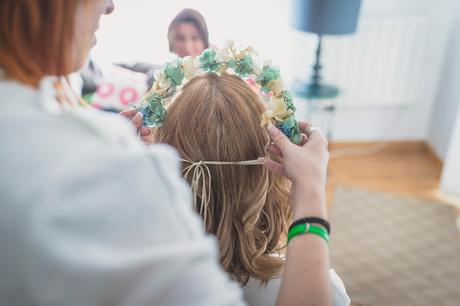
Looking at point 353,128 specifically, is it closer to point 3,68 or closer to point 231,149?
point 231,149

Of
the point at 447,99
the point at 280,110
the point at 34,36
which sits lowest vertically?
the point at 447,99

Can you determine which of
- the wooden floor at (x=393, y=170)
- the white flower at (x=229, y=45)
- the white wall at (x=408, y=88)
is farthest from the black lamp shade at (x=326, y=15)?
the white flower at (x=229, y=45)

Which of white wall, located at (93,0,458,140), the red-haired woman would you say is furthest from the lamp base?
the red-haired woman

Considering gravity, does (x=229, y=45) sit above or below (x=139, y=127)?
above

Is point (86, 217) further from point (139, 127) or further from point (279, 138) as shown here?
point (139, 127)

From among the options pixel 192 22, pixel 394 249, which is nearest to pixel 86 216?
pixel 192 22

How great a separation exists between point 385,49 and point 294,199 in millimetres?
2362

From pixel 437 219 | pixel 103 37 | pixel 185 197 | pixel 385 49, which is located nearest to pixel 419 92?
pixel 385 49

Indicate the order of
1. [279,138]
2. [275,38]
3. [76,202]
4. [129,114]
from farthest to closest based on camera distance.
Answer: [275,38], [129,114], [279,138], [76,202]

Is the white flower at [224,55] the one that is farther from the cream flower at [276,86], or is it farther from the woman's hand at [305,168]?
the woman's hand at [305,168]

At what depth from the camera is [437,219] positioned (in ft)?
8.63

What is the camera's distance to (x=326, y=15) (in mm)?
2285

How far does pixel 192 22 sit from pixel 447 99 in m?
1.76

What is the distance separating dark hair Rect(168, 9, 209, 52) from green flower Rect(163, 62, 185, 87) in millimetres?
1330
